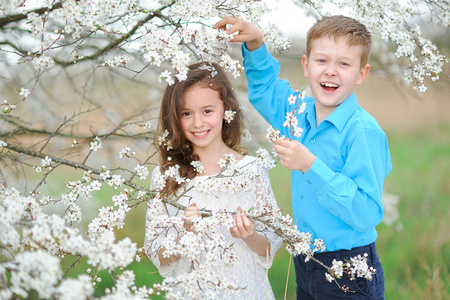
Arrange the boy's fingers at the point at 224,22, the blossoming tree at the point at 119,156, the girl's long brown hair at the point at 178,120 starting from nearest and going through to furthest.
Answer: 1. the blossoming tree at the point at 119,156
2. the boy's fingers at the point at 224,22
3. the girl's long brown hair at the point at 178,120

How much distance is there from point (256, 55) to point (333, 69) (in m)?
0.48

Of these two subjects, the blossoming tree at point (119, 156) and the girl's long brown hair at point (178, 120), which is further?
the girl's long brown hair at point (178, 120)

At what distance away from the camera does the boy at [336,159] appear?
2.01 metres

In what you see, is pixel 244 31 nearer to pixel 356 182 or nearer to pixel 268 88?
pixel 268 88

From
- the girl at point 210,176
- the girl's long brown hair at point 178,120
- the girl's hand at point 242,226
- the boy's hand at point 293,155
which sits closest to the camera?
the boy's hand at point 293,155

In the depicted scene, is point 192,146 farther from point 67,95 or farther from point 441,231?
point 441,231

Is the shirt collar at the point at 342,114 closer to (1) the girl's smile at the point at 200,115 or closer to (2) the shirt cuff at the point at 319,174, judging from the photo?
(2) the shirt cuff at the point at 319,174

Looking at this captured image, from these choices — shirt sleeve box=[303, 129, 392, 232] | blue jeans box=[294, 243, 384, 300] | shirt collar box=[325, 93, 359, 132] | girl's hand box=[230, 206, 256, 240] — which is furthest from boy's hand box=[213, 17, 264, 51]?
blue jeans box=[294, 243, 384, 300]

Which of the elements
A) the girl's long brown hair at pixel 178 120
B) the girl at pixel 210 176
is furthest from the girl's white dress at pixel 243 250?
the girl's long brown hair at pixel 178 120

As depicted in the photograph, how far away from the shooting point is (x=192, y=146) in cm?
266

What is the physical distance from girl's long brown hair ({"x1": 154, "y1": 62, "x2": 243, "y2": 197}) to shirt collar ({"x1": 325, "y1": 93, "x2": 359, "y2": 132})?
618 millimetres

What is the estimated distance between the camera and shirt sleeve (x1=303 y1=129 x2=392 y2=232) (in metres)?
1.99

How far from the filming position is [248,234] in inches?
84.0

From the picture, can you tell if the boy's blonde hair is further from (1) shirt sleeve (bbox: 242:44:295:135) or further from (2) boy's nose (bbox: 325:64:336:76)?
(1) shirt sleeve (bbox: 242:44:295:135)
